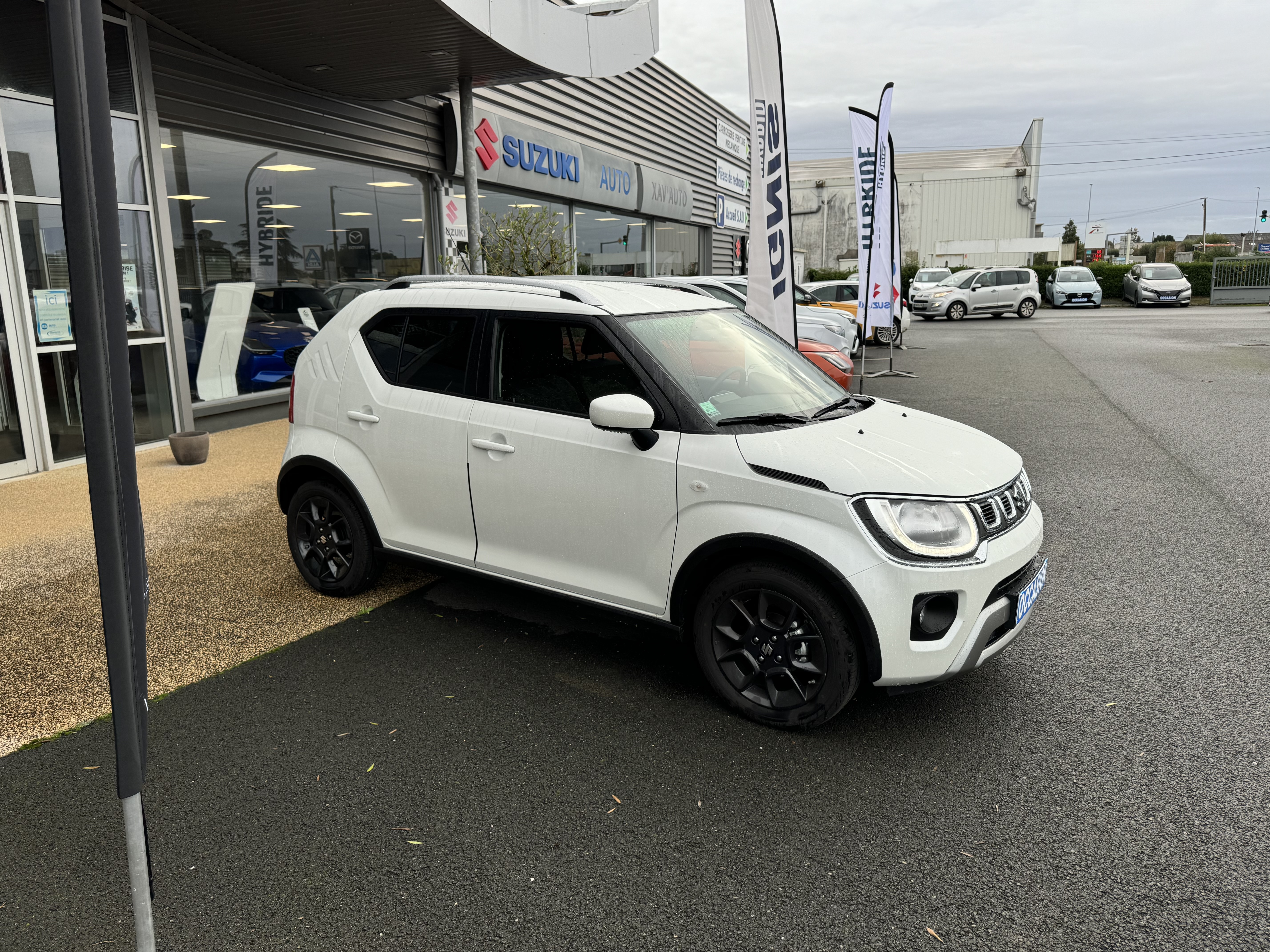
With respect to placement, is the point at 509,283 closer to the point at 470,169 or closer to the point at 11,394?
the point at 11,394

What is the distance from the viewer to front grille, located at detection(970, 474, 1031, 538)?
339 cm

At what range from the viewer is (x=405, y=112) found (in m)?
12.4

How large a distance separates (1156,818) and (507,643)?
2781 millimetres

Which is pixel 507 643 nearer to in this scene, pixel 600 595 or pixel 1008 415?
pixel 600 595

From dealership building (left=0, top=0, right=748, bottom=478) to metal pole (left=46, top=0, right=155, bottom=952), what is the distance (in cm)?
605

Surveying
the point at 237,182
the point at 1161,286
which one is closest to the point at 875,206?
the point at 237,182

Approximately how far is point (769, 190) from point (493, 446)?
14.7 feet

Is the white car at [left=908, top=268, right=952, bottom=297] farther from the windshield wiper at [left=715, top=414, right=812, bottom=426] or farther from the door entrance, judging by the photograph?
the windshield wiper at [left=715, top=414, right=812, bottom=426]

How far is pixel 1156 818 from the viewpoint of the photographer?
2932 millimetres

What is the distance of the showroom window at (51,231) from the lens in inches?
295

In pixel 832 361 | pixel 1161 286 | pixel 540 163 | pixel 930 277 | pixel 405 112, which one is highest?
pixel 405 112

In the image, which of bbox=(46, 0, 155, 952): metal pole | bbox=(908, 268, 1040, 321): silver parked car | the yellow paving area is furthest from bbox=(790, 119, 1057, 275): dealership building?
bbox=(46, 0, 155, 952): metal pole

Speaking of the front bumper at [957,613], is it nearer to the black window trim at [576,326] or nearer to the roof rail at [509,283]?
the black window trim at [576,326]

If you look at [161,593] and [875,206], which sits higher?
[875,206]
